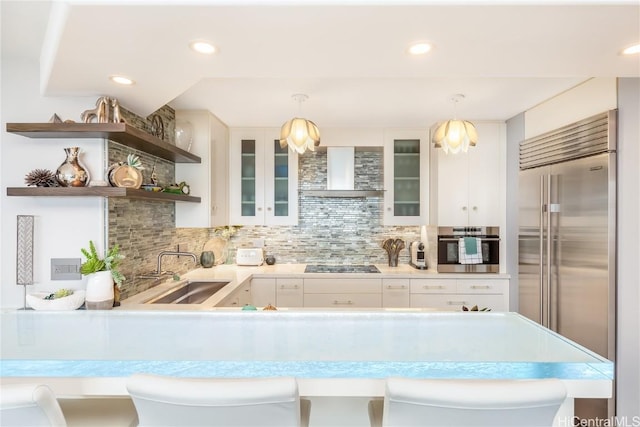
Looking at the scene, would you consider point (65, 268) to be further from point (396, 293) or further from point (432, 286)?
point (432, 286)

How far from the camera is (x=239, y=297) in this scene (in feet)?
9.63

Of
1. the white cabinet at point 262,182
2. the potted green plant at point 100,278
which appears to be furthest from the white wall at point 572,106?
the potted green plant at point 100,278

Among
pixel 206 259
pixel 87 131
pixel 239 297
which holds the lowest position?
pixel 239 297

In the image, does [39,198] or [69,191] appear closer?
[69,191]

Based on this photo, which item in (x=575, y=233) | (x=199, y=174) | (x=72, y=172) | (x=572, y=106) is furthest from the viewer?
(x=199, y=174)

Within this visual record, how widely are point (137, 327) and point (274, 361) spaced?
64 cm

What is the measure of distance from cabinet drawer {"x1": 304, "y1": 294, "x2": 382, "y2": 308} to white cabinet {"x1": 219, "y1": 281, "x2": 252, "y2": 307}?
0.55 metres

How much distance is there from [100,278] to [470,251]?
3.02 metres

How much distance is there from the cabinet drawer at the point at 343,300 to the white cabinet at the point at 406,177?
2.65 ft

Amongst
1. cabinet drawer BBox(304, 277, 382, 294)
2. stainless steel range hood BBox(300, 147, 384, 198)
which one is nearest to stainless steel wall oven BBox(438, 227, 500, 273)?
cabinet drawer BBox(304, 277, 382, 294)

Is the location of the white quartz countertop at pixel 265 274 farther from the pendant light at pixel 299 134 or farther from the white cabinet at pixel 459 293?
the pendant light at pixel 299 134

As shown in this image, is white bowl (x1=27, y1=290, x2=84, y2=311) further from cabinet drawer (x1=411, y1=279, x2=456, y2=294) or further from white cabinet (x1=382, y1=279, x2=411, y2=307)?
cabinet drawer (x1=411, y1=279, x2=456, y2=294)

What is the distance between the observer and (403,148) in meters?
3.61

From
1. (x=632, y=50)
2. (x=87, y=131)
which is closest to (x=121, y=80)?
(x=87, y=131)
